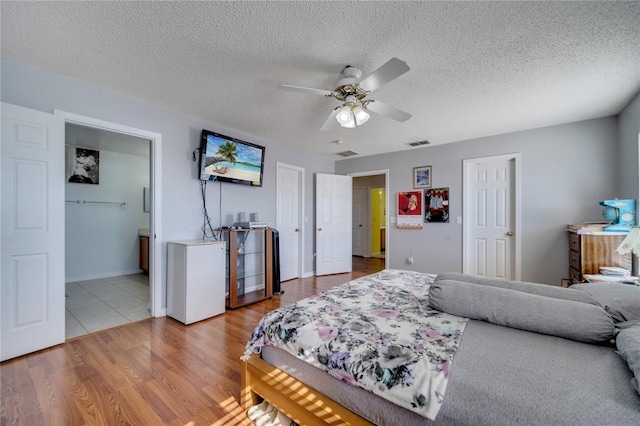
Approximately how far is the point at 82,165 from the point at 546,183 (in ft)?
24.0

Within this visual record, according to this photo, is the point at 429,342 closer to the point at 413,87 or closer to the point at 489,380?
the point at 489,380

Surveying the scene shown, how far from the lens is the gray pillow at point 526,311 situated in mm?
1162

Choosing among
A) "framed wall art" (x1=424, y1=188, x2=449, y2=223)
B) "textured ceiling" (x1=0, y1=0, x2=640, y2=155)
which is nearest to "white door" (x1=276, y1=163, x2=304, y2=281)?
"textured ceiling" (x1=0, y1=0, x2=640, y2=155)

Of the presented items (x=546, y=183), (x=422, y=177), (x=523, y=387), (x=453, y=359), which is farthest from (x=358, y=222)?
(x=523, y=387)

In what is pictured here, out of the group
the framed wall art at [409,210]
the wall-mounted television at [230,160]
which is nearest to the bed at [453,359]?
the wall-mounted television at [230,160]

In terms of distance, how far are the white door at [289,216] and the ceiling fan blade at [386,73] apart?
280cm

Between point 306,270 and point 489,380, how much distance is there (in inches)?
165

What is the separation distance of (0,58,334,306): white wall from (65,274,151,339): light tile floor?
58 cm

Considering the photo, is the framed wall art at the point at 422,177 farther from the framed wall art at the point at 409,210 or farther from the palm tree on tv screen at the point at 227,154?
the palm tree on tv screen at the point at 227,154

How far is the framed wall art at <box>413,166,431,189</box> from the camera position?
4.52 meters

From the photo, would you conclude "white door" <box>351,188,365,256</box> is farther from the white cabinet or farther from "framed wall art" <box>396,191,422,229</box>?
the white cabinet

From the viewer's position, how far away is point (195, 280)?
2.85 meters

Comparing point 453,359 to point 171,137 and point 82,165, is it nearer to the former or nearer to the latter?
point 171,137

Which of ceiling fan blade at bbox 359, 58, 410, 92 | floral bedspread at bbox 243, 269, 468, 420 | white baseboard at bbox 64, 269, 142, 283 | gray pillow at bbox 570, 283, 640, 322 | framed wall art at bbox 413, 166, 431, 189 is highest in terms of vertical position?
ceiling fan blade at bbox 359, 58, 410, 92
